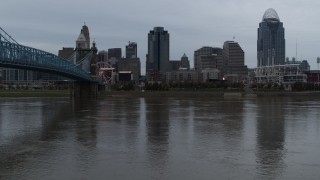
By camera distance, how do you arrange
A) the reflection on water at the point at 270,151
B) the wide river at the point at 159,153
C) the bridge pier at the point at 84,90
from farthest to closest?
the bridge pier at the point at 84,90
the reflection on water at the point at 270,151
the wide river at the point at 159,153

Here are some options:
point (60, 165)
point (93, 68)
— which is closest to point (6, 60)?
point (60, 165)

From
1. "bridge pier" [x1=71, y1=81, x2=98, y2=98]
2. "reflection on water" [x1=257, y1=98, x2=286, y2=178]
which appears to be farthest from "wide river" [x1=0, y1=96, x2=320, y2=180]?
"bridge pier" [x1=71, y1=81, x2=98, y2=98]

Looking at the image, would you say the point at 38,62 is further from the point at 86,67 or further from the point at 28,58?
the point at 86,67

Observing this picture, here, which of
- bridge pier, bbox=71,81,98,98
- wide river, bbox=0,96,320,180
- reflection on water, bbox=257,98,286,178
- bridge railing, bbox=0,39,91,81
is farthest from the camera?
bridge pier, bbox=71,81,98,98

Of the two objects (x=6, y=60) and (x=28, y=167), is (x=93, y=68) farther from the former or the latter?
(x=28, y=167)

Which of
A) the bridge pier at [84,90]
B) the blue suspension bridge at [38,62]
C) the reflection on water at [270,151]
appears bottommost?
the reflection on water at [270,151]

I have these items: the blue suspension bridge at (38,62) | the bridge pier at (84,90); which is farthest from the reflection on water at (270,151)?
the bridge pier at (84,90)

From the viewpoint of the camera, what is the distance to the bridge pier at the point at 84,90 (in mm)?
121812

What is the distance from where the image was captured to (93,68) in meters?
151

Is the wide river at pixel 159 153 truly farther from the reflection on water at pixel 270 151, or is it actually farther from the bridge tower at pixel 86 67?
the bridge tower at pixel 86 67

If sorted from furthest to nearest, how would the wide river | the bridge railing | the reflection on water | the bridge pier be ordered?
1. the bridge pier
2. the bridge railing
3. the reflection on water
4. the wide river

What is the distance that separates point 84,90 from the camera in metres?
124

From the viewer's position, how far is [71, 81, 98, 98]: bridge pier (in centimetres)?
12181

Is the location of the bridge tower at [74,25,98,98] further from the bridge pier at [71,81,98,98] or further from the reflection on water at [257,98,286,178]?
the reflection on water at [257,98,286,178]
